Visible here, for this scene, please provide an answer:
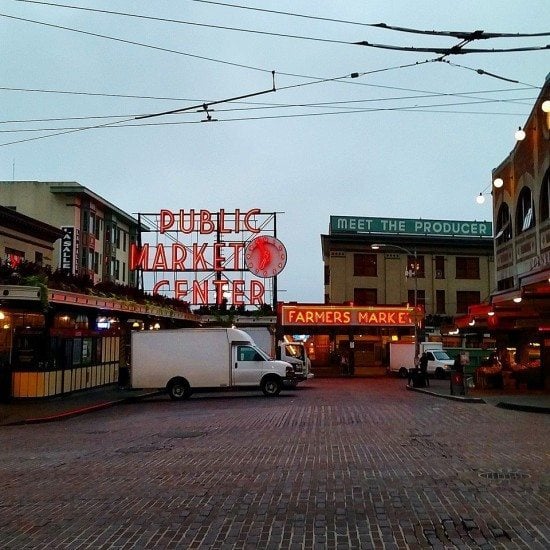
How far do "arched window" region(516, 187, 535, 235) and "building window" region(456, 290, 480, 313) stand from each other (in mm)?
33688

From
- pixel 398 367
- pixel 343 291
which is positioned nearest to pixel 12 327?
pixel 398 367

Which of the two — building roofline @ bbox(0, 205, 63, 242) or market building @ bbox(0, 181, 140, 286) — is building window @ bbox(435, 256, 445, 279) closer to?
market building @ bbox(0, 181, 140, 286)

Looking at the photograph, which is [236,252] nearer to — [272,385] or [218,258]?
[218,258]

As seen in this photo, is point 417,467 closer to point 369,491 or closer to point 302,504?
point 369,491

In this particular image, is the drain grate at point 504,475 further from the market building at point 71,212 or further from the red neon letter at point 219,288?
the market building at point 71,212

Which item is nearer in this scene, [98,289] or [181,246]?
[98,289]

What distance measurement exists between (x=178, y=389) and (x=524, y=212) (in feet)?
54.6

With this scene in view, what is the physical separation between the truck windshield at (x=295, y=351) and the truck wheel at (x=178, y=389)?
36.5 ft

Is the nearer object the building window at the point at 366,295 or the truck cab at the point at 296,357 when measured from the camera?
the truck cab at the point at 296,357

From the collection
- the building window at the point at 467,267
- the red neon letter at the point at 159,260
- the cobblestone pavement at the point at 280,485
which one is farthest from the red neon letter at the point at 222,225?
the cobblestone pavement at the point at 280,485

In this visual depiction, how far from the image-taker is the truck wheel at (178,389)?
25906mm

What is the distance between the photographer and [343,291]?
61.0 metres

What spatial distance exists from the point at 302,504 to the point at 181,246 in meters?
Answer: 40.2

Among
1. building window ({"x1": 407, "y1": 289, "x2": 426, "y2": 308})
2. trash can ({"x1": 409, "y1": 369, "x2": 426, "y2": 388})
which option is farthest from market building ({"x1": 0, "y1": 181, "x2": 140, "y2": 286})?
trash can ({"x1": 409, "y1": 369, "x2": 426, "y2": 388})
